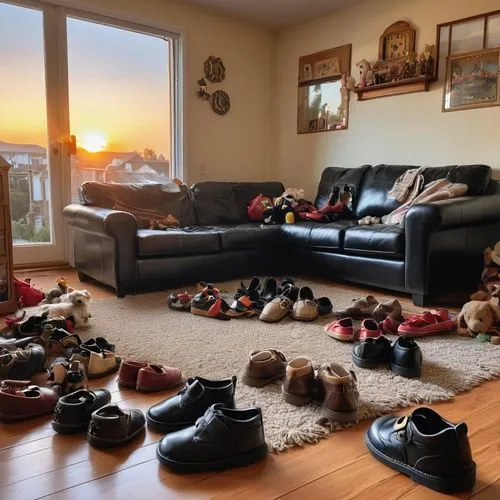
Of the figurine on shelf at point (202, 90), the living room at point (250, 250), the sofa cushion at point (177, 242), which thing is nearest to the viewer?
the living room at point (250, 250)

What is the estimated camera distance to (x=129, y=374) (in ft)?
5.66

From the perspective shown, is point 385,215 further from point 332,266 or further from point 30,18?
point 30,18

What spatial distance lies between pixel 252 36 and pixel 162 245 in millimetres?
3027

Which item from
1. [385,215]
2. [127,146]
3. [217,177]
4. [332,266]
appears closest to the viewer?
[332,266]

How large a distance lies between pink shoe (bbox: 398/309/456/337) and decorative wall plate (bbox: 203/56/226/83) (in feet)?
11.3

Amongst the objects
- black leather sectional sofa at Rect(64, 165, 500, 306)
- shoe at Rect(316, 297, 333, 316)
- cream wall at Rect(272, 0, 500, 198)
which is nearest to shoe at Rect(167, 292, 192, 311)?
black leather sectional sofa at Rect(64, 165, 500, 306)

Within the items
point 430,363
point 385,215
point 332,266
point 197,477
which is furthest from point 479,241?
point 197,477

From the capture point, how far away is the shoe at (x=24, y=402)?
1.47 m

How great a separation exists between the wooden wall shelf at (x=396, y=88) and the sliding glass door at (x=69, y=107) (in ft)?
5.86

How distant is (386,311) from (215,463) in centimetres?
153

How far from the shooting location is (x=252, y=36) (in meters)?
5.12

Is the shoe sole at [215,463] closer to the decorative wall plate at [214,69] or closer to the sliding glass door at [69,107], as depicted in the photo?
the sliding glass door at [69,107]

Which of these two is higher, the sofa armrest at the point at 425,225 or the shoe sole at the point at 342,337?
the sofa armrest at the point at 425,225

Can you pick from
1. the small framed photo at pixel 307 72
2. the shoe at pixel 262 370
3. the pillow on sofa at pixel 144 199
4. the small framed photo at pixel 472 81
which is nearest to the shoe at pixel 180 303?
the pillow on sofa at pixel 144 199
